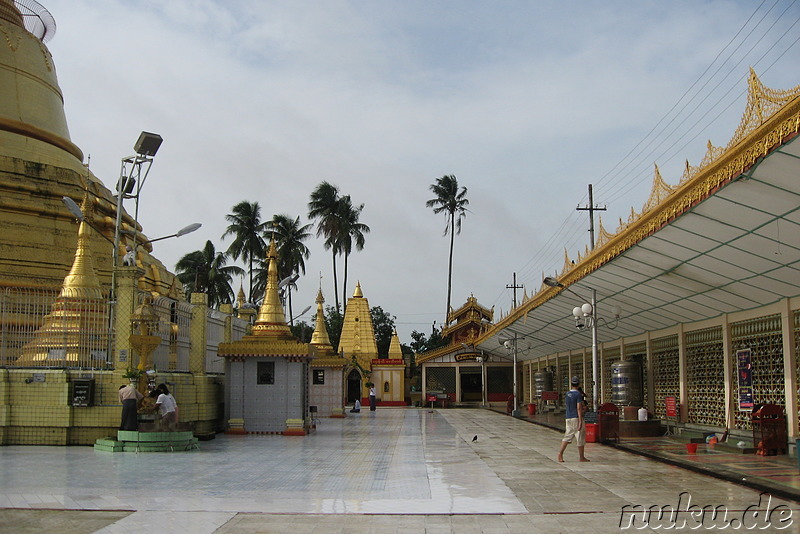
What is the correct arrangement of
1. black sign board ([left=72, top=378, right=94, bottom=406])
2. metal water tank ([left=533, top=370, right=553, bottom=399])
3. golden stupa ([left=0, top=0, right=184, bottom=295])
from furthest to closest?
metal water tank ([left=533, top=370, right=553, bottom=399])
golden stupa ([left=0, top=0, right=184, bottom=295])
black sign board ([left=72, top=378, right=94, bottom=406])

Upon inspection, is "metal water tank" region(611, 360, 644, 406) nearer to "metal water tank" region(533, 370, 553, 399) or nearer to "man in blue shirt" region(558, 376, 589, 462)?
"man in blue shirt" region(558, 376, 589, 462)

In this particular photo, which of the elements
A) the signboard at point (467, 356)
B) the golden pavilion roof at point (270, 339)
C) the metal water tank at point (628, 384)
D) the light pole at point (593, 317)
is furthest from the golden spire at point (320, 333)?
the light pole at point (593, 317)

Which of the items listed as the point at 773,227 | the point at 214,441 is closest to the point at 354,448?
the point at 214,441

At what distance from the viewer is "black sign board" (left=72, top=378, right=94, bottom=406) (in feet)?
51.9

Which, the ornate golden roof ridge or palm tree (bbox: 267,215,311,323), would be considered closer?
the ornate golden roof ridge

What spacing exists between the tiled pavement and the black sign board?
99cm

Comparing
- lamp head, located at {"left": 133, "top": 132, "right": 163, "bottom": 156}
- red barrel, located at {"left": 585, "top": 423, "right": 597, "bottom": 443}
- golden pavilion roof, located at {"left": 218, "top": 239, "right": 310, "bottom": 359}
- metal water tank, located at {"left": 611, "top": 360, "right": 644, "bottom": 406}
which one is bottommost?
red barrel, located at {"left": 585, "top": 423, "right": 597, "bottom": 443}

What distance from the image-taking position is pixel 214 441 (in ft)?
57.7

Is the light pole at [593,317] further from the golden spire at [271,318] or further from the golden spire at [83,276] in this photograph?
the golden spire at [83,276]

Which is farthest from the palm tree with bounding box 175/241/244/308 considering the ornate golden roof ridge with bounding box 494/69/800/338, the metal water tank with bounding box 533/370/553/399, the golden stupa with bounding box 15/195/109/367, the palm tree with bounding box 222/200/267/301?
the ornate golden roof ridge with bounding box 494/69/800/338

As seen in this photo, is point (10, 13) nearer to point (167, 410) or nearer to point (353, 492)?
point (167, 410)

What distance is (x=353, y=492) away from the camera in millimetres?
9711

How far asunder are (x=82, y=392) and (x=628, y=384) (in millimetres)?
13131

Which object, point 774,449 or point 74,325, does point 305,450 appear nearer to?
point 74,325
